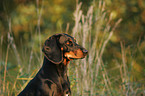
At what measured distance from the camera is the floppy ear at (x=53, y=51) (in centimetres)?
276

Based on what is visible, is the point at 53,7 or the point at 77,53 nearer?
the point at 77,53

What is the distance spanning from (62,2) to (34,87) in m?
7.63

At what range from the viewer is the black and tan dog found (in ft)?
8.82

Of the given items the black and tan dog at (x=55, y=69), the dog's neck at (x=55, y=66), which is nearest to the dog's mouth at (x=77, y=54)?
the black and tan dog at (x=55, y=69)

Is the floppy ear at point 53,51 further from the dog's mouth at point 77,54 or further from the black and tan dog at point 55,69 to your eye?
the dog's mouth at point 77,54

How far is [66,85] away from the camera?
283 centimetres

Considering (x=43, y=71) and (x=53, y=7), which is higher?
(x=53, y=7)

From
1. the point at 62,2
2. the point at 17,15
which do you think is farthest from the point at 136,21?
the point at 17,15

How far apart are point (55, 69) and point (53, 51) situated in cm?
21

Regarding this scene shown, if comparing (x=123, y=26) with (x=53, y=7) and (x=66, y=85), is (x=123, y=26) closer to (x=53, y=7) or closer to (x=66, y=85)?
(x=53, y=7)

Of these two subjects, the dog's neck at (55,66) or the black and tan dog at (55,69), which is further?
the dog's neck at (55,66)

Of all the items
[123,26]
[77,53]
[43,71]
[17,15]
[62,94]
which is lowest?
[62,94]

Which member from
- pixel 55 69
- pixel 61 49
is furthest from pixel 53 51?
pixel 55 69

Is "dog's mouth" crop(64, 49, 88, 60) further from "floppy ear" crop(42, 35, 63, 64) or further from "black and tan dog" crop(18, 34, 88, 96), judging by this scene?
"floppy ear" crop(42, 35, 63, 64)
